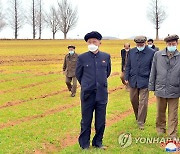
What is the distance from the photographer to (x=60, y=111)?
39.3 ft

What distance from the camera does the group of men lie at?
733 cm

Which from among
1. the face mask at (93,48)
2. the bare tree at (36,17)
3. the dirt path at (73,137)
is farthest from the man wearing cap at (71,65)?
the bare tree at (36,17)

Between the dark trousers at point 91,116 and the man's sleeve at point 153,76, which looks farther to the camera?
the man's sleeve at point 153,76

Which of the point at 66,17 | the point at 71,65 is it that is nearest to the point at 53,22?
the point at 66,17

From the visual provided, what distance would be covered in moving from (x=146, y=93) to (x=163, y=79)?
3.73 ft

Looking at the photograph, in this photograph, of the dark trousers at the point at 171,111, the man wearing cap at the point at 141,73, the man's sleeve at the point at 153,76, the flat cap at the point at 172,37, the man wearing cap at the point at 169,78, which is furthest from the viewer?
the man wearing cap at the point at 141,73

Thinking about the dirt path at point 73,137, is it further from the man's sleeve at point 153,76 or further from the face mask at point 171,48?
the face mask at point 171,48

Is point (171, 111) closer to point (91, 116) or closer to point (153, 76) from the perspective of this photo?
point (153, 76)

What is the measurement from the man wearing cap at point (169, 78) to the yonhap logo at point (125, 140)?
886mm

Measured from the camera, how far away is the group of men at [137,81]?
7.33 m

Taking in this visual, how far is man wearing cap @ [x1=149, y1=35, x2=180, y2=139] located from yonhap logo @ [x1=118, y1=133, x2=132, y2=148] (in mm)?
886

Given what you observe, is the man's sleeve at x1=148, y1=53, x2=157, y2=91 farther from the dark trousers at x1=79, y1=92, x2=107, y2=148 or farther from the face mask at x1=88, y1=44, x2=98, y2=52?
the face mask at x1=88, y1=44, x2=98, y2=52

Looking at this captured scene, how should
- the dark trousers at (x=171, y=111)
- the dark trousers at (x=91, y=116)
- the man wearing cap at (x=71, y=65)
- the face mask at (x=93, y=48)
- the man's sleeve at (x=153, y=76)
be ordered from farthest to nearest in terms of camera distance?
the man wearing cap at (x=71, y=65) → the man's sleeve at (x=153, y=76) → the dark trousers at (x=171, y=111) → the dark trousers at (x=91, y=116) → the face mask at (x=93, y=48)

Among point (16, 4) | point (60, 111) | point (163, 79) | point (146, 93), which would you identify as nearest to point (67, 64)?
point (60, 111)
